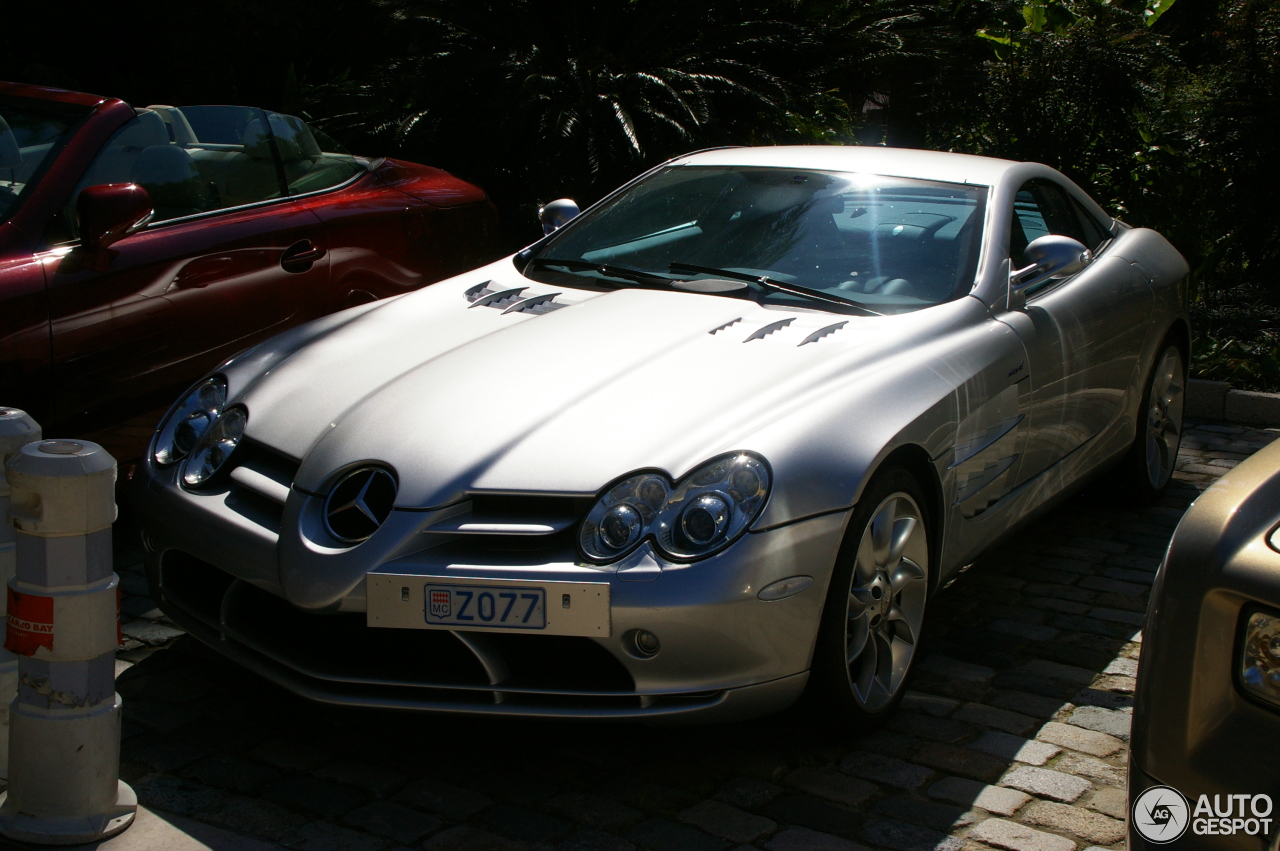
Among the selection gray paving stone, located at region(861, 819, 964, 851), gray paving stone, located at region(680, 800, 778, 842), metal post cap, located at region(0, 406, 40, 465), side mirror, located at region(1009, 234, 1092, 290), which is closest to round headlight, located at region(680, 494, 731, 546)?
gray paving stone, located at region(680, 800, 778, 842)

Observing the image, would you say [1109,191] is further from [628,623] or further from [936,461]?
[628,623]

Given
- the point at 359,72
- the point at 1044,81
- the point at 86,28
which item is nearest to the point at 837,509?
the point at 1044,81

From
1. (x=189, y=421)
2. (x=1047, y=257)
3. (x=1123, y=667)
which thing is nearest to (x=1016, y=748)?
(x=1123, y=667)

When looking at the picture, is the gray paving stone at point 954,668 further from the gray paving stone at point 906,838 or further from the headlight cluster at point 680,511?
the headlight cluster at point 680,511

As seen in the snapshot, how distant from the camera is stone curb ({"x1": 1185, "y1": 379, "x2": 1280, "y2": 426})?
6.66m

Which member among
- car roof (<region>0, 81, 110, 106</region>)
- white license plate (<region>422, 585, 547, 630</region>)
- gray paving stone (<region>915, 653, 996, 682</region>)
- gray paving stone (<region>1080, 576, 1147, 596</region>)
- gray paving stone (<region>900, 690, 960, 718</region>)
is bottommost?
gray paving stone (<region>1080, 576, 1147, 596</region>)

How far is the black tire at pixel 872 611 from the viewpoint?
2.90 metres

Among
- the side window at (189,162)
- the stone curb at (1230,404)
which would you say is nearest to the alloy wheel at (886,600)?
the side window at (189,162)

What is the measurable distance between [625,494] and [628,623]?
288 millimetres

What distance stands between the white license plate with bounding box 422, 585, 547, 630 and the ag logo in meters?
1.20

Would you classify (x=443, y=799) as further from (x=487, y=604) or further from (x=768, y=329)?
(x=768, y=329)

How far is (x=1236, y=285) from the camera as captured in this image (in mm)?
8461

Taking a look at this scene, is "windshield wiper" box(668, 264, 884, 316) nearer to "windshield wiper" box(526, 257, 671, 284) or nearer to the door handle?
"windshield wiper" box(526, 257, 671, 284)

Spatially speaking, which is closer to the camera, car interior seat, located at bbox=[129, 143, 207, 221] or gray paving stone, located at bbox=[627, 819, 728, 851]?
gray paving stone, located at bbox=[627, 819, 728, 851]
